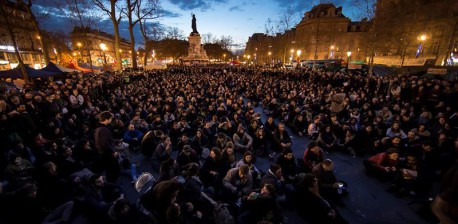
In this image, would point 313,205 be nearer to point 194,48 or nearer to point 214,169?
point 214,169

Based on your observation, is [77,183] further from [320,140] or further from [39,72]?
[39,72]

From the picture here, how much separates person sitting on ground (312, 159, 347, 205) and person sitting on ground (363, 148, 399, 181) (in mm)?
1618

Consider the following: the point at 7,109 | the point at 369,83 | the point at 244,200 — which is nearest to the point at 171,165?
the point at 244,200

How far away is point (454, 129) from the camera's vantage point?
7.39 metres

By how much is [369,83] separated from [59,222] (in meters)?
16.9

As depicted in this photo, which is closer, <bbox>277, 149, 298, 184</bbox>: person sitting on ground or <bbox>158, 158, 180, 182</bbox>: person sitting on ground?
<bbox>158, 158, 180, 182</bbox>: person sitting on ground

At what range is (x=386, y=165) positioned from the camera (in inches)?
223

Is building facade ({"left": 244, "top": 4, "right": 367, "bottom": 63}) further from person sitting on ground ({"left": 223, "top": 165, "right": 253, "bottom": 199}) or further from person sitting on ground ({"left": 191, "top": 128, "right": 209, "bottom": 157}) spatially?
person sitting on ground ({"left": 223, "top": 165, "right": 253, "bottom": 199})

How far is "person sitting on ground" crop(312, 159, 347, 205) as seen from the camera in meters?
4.77

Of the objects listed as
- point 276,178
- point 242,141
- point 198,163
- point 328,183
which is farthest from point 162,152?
point 328,183

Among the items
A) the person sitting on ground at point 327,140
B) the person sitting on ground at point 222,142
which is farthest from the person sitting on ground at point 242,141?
the person sitting on ground at point 327,140

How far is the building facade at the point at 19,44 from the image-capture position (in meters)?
37.0

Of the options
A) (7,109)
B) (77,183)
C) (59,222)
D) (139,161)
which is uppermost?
(7,109)

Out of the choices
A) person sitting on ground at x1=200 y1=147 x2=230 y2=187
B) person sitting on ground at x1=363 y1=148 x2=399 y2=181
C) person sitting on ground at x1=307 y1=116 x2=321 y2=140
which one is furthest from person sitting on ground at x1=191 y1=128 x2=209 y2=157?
person sitting on ground at x1=363 y1=148 x2=399 y2=181
